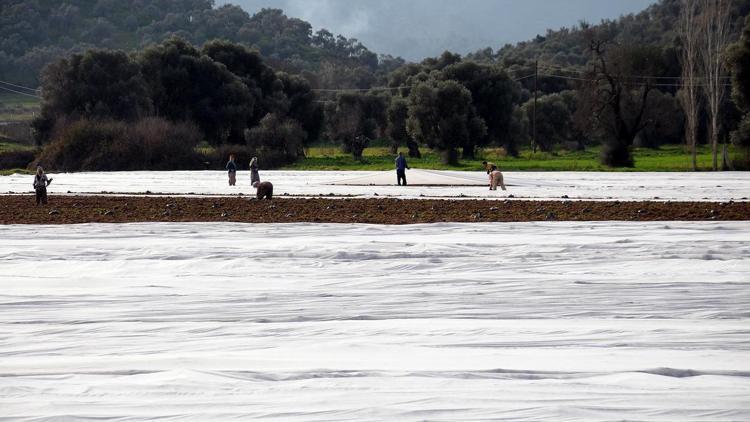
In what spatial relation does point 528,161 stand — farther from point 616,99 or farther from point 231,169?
point 231,169

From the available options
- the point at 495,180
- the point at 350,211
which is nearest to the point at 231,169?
the point at 495,180

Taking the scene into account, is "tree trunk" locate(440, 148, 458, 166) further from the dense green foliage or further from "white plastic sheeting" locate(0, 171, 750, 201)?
"white plastic sheeting" locate(0, 171, 750, 201)

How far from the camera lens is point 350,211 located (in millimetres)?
19078

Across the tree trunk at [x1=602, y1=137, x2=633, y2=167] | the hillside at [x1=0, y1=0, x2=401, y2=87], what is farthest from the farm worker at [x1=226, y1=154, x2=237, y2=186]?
the hillside at [x1=0, y1=0, x2=401, y2=87]

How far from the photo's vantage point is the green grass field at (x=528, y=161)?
4353 centimetres

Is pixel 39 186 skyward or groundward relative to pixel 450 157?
skyward

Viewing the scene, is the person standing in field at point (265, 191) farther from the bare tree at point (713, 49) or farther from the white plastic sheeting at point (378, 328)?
the bare tree at point (713, 49)

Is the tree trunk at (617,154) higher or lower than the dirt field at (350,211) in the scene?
higher

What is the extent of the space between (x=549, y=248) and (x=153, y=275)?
168 inches

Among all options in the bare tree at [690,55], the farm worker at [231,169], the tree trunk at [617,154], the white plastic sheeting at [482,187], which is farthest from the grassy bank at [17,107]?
the farm worker at [231,169]

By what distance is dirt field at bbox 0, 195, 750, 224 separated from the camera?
1698 cm

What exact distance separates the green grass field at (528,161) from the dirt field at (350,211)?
73.6 feet

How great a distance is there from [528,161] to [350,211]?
32572mm

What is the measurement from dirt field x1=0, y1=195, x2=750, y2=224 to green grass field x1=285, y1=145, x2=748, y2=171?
22429mm
